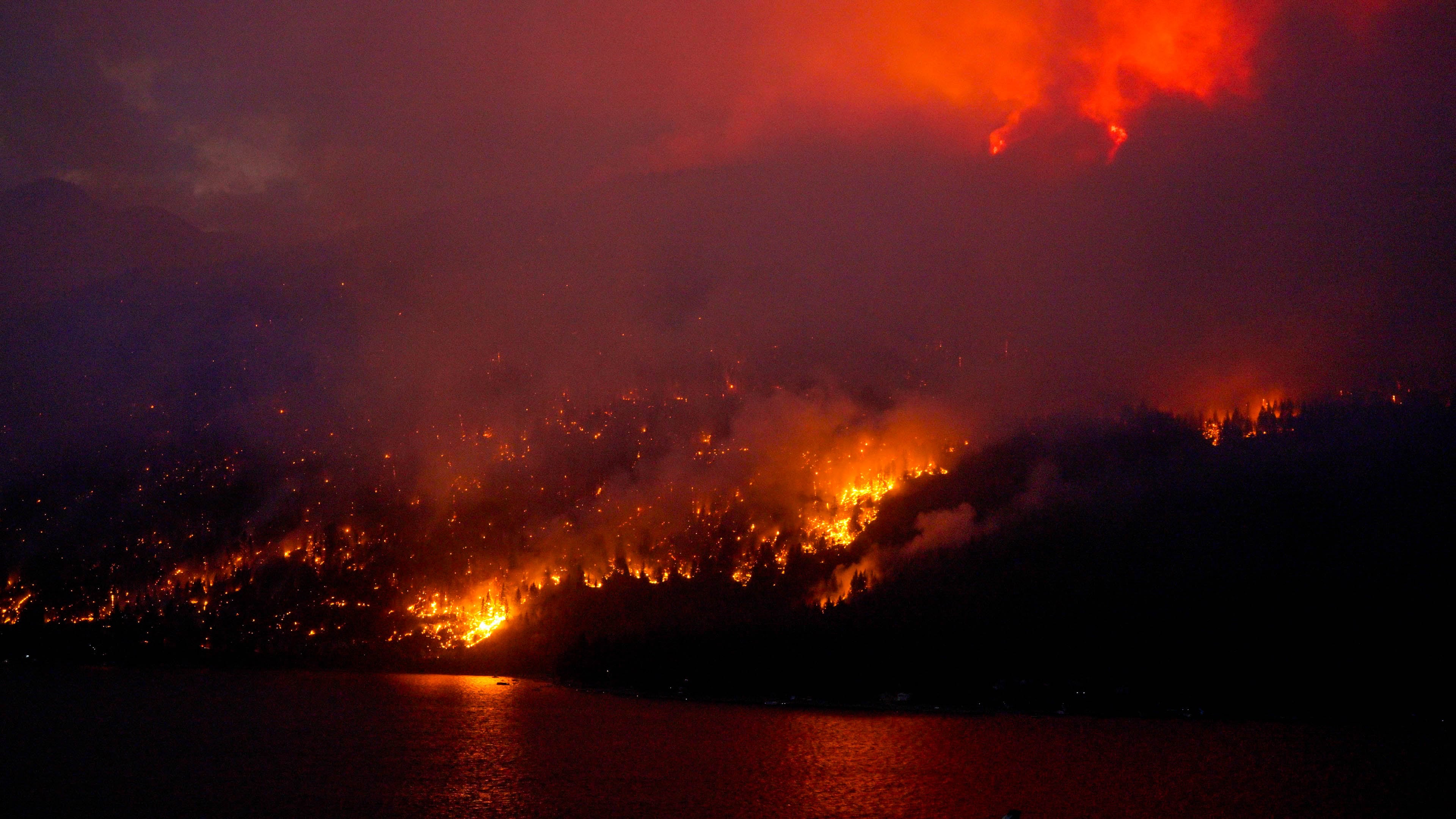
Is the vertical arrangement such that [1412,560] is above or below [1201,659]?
above

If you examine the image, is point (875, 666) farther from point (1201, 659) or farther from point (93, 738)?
point (93, 738)

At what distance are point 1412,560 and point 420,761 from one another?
196 metres

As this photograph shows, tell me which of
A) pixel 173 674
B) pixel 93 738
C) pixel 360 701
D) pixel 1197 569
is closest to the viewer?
pixel 93 738

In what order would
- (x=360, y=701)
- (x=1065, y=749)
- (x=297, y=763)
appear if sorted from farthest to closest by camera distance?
(x=360, y=701) < (x=1065, y=749) < (x=297, y=763)

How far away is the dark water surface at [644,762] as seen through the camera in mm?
63719

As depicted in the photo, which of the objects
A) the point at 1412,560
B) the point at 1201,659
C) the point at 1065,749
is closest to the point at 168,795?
the point at 1065,749

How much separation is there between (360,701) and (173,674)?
73.4 metres

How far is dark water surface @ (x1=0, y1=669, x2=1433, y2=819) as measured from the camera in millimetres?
63719

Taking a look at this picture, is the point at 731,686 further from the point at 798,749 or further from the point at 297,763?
the point at 297,763

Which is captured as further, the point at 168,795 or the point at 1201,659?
the point at 1201,659

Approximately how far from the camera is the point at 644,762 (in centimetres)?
8100

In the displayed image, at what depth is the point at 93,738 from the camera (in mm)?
90500

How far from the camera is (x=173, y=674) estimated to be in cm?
18300

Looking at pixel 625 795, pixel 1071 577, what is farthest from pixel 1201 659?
pixel 625 795
